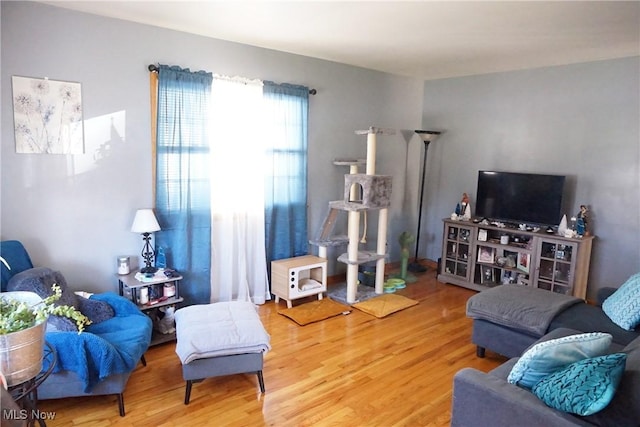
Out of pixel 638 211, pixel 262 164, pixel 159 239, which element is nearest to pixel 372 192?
pixel 262 164

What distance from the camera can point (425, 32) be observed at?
3332mm

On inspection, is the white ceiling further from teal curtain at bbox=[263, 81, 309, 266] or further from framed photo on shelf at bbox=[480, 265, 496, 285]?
framed photo on shelf at bbox=[480, 265, 496, 285]

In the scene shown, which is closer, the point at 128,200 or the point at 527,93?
the point at 128,200

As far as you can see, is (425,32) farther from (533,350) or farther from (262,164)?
(533,350)

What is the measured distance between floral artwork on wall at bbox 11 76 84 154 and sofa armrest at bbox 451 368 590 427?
295 cm

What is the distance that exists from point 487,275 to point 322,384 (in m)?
2.66

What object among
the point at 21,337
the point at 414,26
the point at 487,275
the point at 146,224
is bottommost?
the point at 487,275

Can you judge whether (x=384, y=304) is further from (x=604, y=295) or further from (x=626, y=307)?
(x=626, y=307)

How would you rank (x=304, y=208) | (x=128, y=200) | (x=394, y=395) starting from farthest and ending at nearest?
(x=304, y=208)
(x=128, y=200)
(x=394, y=395)

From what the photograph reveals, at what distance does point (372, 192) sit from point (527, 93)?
2.09 m

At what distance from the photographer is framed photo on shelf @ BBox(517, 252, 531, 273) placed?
13.9 feet

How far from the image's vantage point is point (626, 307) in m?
2.58

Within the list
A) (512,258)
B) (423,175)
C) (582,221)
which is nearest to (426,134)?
(423,175)

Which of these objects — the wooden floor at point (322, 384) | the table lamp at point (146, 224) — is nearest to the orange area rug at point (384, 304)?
the wooden floor at point (322, 384)
